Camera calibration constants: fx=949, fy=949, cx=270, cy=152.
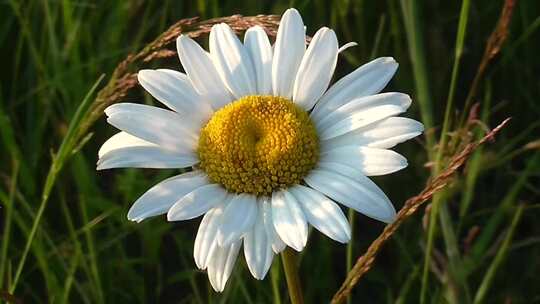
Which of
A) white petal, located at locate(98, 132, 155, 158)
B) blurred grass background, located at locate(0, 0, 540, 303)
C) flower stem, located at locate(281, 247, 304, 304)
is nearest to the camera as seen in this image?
flower stem, located at locate(281, 247, 304, 304)

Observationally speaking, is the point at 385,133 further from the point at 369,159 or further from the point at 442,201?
the point at 442,201

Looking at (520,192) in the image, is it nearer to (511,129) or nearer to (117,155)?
(511,129)

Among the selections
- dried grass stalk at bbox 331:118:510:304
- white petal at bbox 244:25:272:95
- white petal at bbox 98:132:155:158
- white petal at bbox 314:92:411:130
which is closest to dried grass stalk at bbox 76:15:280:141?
white petal at bbox 244:25:272:95

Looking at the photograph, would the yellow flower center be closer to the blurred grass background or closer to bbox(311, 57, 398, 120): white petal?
bbox(311, 57, 398, 120): white petal

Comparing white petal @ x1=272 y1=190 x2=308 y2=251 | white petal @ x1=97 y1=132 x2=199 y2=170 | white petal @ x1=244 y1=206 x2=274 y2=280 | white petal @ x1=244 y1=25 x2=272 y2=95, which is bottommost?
white petal @ x1=244 y1=206 x2=274 y2=280

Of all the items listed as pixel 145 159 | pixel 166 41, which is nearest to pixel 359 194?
pixel 145 159

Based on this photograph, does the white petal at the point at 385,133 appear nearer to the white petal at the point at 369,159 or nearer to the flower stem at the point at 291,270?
the white petal at the point at 369,159
